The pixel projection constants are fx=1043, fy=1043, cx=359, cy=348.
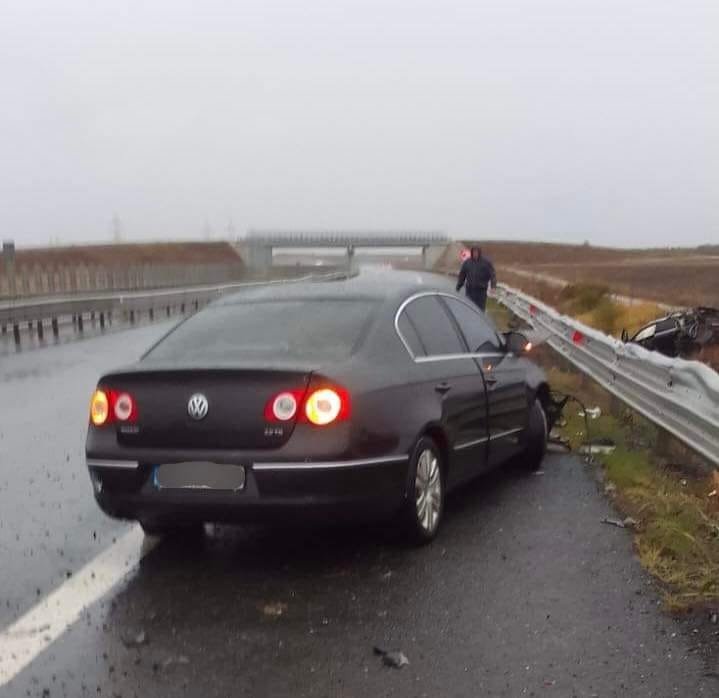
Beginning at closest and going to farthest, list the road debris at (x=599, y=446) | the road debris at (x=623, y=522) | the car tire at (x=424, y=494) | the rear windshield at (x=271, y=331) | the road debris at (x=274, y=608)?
1. the road debris at (x=274, y=608)
2. the car tire at (x=424, y=494)
3. the rear windshield at (x=271, y=331)
4. the road debris at (x=623, y=522)
5. the road debris at (x=599, y=446)

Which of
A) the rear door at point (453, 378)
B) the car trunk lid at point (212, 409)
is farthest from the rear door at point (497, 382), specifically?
the car trunk lid at point (212, 409)

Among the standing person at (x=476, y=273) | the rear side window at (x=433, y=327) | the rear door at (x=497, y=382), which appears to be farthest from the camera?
the standing person at (x=476, y=273)

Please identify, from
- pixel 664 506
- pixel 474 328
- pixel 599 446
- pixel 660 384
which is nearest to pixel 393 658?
pixel 664 506

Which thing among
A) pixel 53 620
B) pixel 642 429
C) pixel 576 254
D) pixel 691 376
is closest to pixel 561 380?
pixel 642 429

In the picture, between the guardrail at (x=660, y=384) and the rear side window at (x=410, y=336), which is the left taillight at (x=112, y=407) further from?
the guardrail at (x=660, y=384)

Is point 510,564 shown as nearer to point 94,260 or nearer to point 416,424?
point 416,424

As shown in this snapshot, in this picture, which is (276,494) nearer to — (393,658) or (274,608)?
(274,608)

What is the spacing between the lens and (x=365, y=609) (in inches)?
191

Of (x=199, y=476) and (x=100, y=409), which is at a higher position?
(x=100, y=409)

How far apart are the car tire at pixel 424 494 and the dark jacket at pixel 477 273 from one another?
1426 centimetres

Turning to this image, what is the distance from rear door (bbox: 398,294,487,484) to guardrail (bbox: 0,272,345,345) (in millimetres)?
10602

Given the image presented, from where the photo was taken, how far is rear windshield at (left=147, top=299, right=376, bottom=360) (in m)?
5.87

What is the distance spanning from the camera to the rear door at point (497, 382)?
7.12m

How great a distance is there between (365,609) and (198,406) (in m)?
1.38
